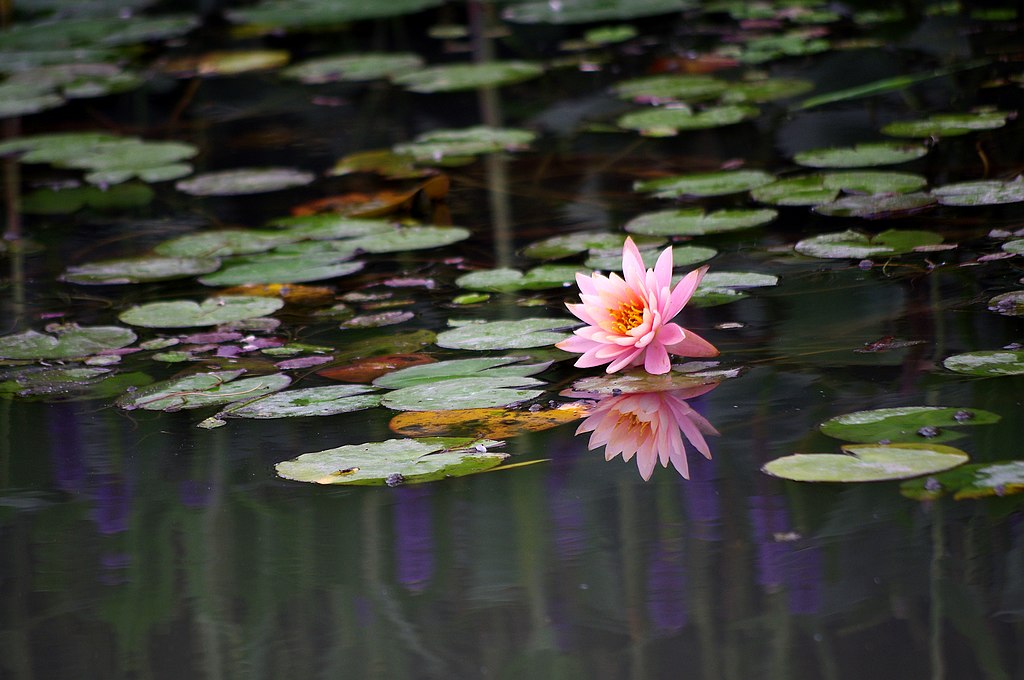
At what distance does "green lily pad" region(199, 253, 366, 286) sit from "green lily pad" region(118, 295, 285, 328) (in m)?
0.09

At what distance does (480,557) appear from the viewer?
1311mm

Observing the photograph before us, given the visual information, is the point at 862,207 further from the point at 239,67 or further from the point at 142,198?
the point at 239,67

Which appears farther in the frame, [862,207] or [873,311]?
[862,207]

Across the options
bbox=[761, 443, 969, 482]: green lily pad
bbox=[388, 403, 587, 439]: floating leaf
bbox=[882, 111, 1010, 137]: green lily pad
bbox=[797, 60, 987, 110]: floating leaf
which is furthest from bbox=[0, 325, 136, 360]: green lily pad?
bbox=[797, 60, 987, 110]: floating leaf

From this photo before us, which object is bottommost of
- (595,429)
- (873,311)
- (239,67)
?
(595,429)

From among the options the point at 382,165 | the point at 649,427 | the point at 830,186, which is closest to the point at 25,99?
the point at 382,165

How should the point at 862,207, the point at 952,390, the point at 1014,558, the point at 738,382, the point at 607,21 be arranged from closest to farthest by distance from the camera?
the point at 1014,558
the point at 952,390
the point at 738,382
the point at 862,207
the point at 607,21

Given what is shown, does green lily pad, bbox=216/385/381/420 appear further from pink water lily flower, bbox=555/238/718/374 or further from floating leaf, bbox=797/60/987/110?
floating leaf, bbox=797/60/987/110

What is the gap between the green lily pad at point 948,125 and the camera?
2.78 metres

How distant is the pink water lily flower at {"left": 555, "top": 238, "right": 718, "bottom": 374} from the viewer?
5.32 feet

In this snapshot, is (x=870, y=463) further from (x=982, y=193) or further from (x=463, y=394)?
(x=982, y=193)

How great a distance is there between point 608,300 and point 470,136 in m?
1.73

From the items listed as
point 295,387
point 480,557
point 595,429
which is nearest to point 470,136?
point 295,387

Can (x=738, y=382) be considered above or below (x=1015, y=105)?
below
